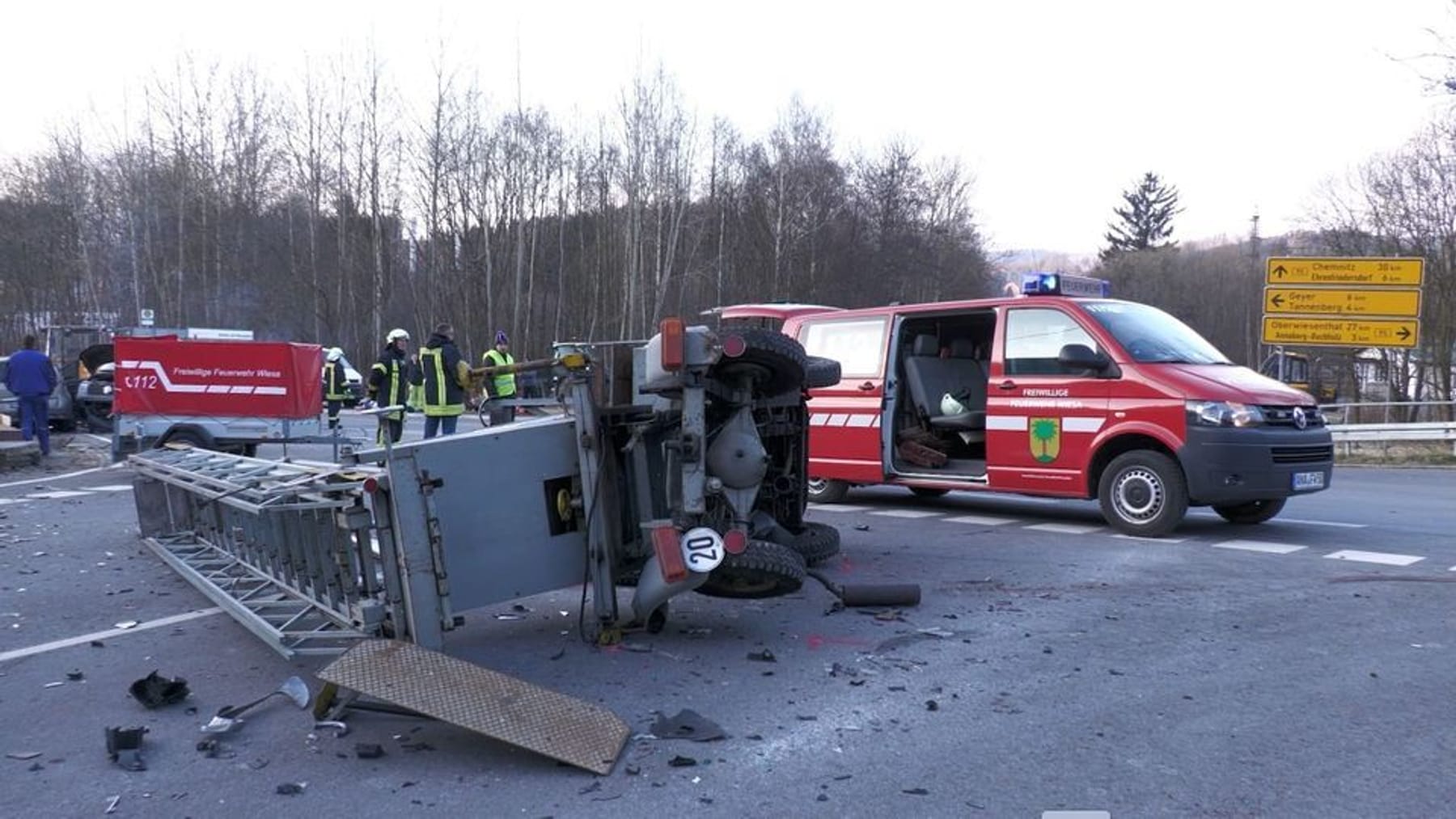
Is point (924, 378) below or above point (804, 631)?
above

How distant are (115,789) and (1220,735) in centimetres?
405

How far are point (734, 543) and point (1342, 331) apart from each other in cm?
1989

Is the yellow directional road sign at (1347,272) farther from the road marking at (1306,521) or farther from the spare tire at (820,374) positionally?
the spare tire at (820,374)

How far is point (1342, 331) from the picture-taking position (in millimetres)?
21297

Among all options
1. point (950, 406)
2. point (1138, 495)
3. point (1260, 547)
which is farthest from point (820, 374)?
point (950, 406)

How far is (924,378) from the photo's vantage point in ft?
36.3

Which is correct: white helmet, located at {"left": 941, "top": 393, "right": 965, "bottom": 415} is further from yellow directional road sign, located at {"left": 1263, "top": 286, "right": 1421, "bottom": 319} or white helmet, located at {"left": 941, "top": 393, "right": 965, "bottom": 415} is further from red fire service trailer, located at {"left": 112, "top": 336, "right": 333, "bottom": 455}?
yellow directional road sign, located at {"left": 1263, "top": 286, "right": 1421, "bottom": 319}

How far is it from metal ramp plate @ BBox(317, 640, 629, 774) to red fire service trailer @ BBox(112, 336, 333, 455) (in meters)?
10.1

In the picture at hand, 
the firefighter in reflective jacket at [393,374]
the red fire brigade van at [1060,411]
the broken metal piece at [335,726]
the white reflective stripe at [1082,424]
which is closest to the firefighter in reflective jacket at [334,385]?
the firefighter in reflective jacket at [393,374]

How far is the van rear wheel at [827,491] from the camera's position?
11367 mm

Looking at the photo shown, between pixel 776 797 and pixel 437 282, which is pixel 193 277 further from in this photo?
pixel 776 797

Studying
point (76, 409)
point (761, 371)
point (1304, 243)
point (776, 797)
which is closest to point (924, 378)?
point (761, 371)

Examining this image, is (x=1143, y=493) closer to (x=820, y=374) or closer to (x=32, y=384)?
(x=820, y=374)

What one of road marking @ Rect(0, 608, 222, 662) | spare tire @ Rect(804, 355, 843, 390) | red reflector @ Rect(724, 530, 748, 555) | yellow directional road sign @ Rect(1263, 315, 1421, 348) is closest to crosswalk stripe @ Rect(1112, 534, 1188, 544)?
spare tire @ Rect(804, 355, 843, 390)
